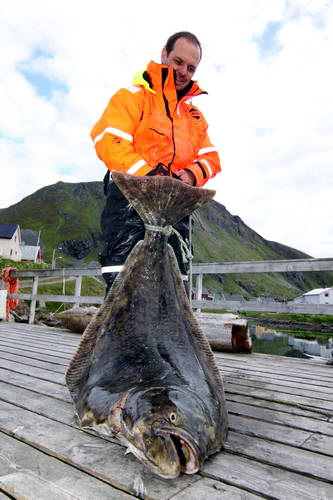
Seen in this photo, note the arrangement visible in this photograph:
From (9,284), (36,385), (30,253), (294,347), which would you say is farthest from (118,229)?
(30,253)

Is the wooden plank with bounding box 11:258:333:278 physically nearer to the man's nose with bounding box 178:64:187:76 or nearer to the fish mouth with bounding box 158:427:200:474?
the man's nose with bounding box 178:64:187:76

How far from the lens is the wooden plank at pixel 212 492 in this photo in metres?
1.35

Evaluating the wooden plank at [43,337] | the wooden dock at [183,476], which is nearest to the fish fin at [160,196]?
the wooden dock at [183,476]

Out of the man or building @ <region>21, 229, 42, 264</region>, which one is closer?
the man

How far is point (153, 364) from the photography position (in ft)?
6.04

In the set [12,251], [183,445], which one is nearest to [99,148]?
[183,445]

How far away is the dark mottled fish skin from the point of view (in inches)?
57.8

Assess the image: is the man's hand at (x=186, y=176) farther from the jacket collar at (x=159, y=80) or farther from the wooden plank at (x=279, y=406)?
the wooden plank at (x=279, y=406)

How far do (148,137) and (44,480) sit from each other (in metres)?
2.53

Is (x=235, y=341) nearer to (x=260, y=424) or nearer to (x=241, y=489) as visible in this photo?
(x=260, y=424)

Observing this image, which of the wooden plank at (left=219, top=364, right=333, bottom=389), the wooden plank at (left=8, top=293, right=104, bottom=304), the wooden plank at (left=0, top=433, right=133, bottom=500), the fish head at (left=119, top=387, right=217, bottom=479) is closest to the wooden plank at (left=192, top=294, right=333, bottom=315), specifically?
the wooden plank at (left=219, top=364, right=333, bottom=389)

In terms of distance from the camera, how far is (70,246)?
380 ft

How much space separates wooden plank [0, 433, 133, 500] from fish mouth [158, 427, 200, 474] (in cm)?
25

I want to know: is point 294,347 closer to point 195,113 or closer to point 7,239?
point 195,113
